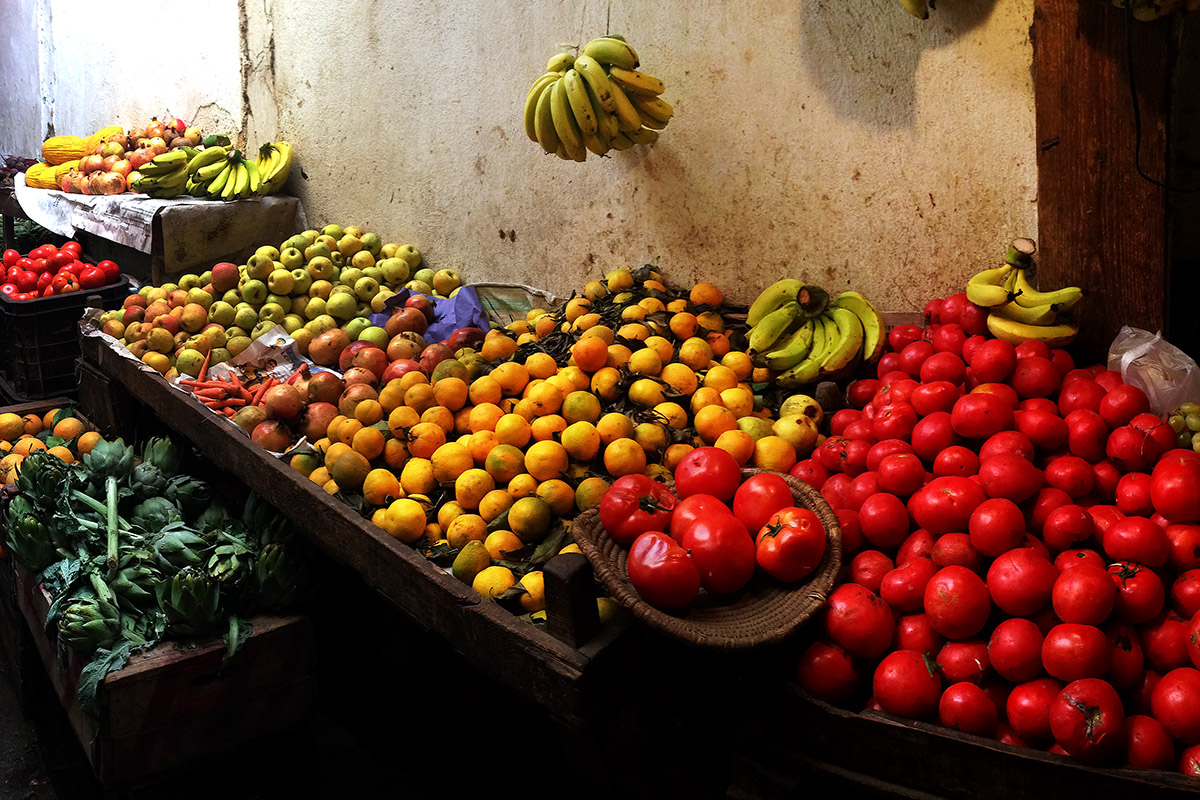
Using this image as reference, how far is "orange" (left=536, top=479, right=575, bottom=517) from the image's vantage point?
2.44 metres

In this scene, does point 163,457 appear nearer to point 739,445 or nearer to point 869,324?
point 739,445

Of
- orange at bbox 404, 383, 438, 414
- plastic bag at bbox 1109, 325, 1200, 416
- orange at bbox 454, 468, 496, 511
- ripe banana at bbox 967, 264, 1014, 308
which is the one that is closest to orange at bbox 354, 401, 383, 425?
orange at bbox 404, 383, 438, 414

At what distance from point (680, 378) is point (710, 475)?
76 cm

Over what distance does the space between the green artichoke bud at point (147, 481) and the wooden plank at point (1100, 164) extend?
348 centimetres

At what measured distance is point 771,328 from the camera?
2973 millimetres

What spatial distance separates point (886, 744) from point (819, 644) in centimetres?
24

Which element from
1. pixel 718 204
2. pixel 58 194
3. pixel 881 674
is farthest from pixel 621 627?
pixel 58 194

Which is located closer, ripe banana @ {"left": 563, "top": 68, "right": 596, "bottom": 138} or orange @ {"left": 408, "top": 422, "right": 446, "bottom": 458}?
orange @ {"left": 408, "top": 422, "right": 446, "bottom": 458}

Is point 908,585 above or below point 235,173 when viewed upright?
below

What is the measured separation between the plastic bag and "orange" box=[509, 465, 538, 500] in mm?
1699

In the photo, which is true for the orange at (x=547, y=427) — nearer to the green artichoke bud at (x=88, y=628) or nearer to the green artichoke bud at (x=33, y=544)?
the green artichoke bud at (x=88, y=628)

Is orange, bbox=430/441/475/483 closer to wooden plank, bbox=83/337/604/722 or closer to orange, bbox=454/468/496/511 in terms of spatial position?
orange, bbox=454/468/496/511

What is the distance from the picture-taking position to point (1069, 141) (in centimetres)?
245

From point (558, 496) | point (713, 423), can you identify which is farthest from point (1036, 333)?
point (558, 496)
